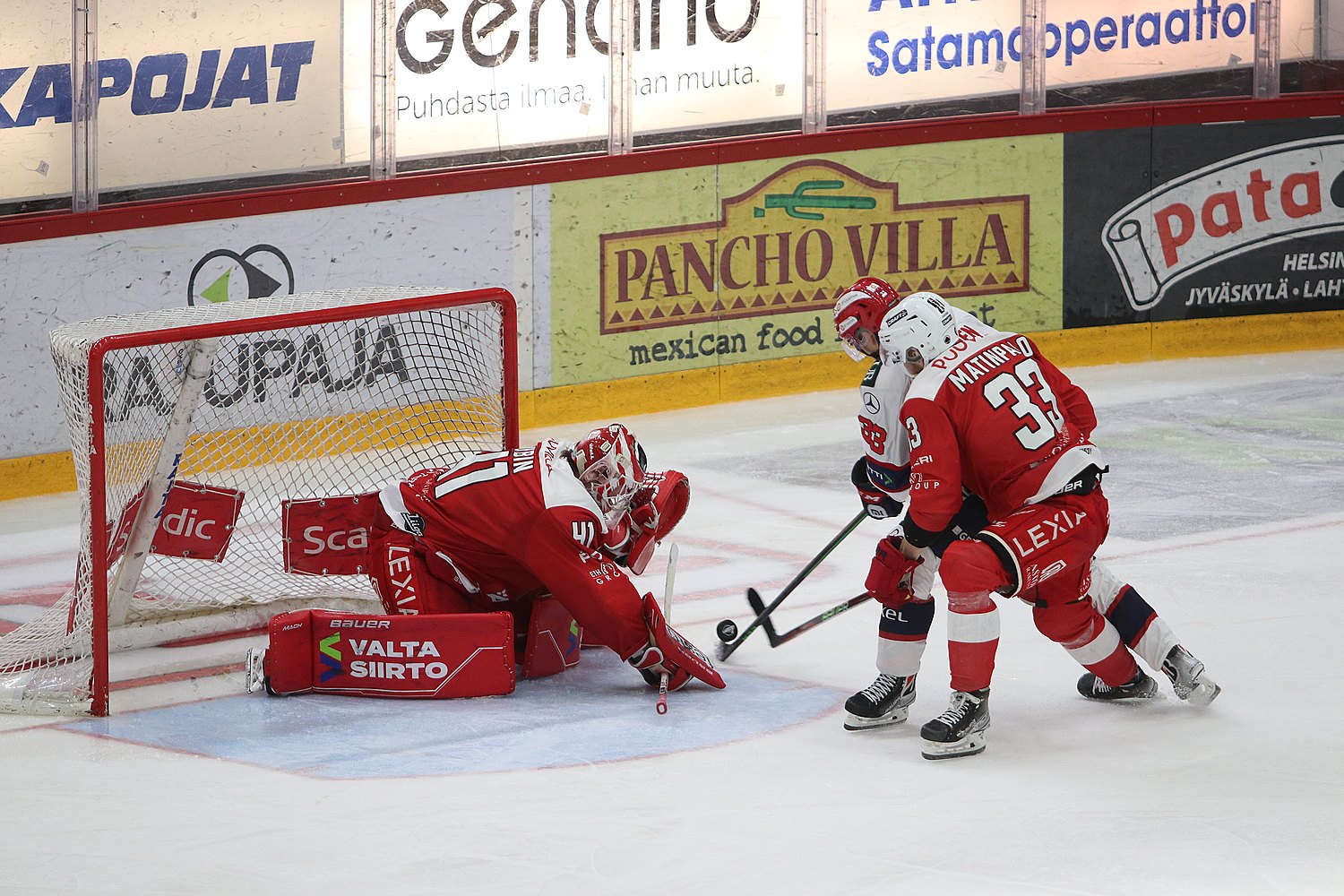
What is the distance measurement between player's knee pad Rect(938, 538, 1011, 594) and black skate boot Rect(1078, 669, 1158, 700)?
0.71 meters

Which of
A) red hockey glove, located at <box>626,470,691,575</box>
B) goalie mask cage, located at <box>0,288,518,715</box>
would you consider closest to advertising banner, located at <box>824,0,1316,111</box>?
goalie mask cage, located at <box>0,288,518,715</box>

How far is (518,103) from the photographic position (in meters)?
9.44

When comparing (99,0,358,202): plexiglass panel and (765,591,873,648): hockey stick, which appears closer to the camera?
(765,591,873,648): hockey stick

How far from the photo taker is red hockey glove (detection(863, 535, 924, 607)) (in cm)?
505

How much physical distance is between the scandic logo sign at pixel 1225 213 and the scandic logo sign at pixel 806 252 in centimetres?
70

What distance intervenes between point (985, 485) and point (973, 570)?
0.34 m

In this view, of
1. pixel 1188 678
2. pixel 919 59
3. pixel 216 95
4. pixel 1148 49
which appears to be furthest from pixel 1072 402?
pixel 1148 49

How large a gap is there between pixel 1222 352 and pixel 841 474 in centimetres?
357

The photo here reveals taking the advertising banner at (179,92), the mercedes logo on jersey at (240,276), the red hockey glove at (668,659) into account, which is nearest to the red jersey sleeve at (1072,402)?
the red hockey glove at (668,659)

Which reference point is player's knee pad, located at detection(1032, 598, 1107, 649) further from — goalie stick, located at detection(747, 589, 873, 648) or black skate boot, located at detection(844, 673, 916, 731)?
goalie stick, located at detection(747, 589, 873, 648)

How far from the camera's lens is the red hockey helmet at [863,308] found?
5160 mm

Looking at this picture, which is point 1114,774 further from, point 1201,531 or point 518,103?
point 518,103

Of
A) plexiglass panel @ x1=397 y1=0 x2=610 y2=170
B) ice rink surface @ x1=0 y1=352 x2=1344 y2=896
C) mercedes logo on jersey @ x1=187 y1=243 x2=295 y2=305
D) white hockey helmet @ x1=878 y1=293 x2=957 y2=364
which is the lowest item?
ice rink surface @ x1=0 y1=352 x2=1344 y2=896

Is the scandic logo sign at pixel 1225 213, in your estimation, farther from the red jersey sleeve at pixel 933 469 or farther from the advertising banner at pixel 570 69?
the red jersey sleeve at pixel 933 469
